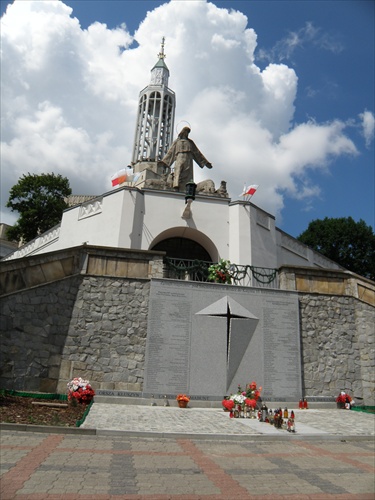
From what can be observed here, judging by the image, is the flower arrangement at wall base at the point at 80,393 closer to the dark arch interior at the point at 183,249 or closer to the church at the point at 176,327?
the church at the point at 176,327

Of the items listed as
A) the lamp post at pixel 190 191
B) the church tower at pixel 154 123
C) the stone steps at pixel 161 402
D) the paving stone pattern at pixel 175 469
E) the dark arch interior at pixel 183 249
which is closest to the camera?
the paving stone pattern at pixel 175 469

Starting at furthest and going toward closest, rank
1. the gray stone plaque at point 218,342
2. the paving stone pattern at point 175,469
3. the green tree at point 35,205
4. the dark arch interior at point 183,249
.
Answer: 1. the green tree at point 35,205
2. the dark arch interior at point 183,249
3. the gray stone plaque at point 218,342
4. the paving stone pattern at point 175,469

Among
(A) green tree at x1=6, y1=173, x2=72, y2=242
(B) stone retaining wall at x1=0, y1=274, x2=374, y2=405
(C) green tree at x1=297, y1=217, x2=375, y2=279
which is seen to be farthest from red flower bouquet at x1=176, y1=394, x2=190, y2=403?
(C) green tree at x1=297, y1=217, x2=375, y2=279

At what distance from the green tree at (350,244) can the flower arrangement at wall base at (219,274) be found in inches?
1127

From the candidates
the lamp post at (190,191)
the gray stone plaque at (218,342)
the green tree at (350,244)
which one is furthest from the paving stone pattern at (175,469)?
the green tree at (350,244)

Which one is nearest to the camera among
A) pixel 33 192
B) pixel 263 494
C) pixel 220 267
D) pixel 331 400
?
pixel 263 494

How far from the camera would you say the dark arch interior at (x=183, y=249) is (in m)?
19.4

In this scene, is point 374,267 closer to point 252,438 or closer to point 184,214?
point 184,214

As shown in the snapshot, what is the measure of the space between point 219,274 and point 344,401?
6.37m

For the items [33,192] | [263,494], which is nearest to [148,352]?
[263,494]

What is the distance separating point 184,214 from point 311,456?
1309 centimetres

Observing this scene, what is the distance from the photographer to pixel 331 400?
539 inches

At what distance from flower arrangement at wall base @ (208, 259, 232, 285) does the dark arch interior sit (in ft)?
15.3

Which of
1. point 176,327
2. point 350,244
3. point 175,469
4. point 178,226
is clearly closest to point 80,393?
point 176,327
